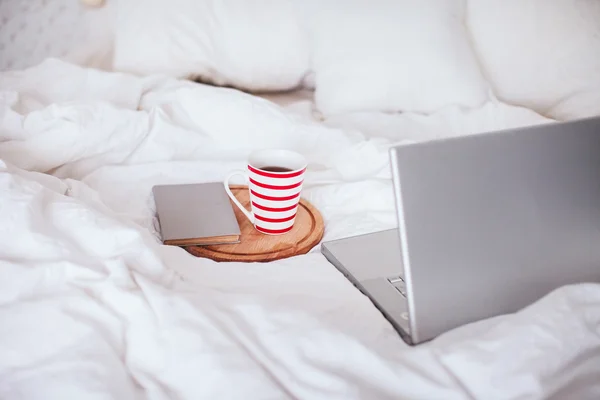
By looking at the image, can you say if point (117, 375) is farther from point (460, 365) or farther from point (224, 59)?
point (224, 59)

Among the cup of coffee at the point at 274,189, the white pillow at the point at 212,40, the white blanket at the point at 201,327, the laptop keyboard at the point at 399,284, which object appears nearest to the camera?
the white blanket at the point at 201,327

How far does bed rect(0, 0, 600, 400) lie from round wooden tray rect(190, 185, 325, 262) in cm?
2

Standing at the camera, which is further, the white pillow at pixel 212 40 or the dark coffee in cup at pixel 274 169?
the white pillow at pixel 212 40

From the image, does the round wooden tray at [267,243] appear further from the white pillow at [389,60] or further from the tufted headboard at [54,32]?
the tufted headboard at [54,32]

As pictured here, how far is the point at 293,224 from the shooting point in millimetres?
863

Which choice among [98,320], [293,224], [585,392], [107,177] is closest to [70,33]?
[107,177]

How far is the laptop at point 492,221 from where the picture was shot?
0.53 metres

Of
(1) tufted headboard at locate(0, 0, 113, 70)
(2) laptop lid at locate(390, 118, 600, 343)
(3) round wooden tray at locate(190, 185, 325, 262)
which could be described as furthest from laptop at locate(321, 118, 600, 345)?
(1) tufted headboard at locate(0, 0, 113, 70)

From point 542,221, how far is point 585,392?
18 centimetres

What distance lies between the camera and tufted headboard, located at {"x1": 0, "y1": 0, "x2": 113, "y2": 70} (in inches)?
53.9

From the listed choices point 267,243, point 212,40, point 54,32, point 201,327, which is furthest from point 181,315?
point 54,32

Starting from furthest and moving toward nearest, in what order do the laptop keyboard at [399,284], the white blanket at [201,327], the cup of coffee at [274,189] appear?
1. the cup of coffee at [274,189]
2. the laptop keyboard at [399,284]
3. the white blanket at [201,327]

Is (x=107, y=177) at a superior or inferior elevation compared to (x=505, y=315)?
inferior

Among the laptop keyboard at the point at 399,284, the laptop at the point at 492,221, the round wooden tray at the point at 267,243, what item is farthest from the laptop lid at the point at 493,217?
the round wooden tray at the point at 267,243
